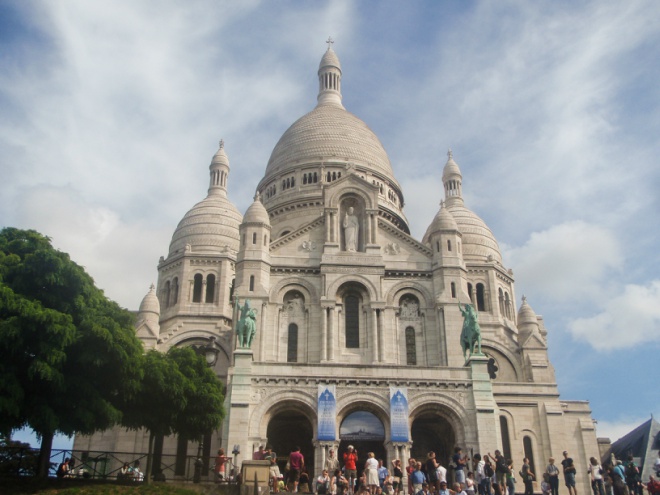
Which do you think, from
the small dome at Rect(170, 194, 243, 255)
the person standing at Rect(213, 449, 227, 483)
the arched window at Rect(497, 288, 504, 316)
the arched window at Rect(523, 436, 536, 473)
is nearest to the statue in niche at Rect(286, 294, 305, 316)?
the small dome at Rect(170, 194, 243, 255)

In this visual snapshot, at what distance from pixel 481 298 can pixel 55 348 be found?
35747 mm

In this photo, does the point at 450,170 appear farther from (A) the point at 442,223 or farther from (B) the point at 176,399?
(B) the point at 176,399

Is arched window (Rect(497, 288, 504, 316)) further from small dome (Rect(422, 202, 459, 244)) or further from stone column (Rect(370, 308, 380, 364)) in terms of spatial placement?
stone column (Rect(370, 308, 380, 364))

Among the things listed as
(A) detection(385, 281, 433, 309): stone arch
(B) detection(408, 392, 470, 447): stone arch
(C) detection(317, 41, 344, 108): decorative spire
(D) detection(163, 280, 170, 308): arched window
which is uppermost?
(C) detection(317, 41, 344, 108): decorative spire

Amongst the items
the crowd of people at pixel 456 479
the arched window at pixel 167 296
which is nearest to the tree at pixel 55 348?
the crowd of people at pixel 456 479

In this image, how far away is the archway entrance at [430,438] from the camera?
41.3 meters

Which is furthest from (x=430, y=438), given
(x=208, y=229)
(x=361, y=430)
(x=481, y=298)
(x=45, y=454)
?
(x=208, y=229)

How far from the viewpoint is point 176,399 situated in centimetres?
3431

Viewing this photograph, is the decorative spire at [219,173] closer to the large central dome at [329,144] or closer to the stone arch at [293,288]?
the large central dome at [329,144]

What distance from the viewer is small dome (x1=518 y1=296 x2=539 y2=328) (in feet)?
177

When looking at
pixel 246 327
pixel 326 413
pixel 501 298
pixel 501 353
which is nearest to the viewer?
pixel 326 413

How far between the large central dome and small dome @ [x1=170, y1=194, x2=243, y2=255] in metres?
6.52

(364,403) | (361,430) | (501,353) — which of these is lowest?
(361,430)

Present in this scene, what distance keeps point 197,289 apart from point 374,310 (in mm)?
16442
